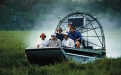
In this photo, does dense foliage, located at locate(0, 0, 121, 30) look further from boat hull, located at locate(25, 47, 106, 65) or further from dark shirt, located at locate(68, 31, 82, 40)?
boat hull, located at locate(25, 47, 106, 65)

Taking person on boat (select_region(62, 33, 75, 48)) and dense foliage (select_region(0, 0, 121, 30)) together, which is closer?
person on boat (select_region(62, 33, 75, 48))

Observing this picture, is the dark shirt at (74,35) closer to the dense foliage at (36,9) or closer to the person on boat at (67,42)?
the person on boat at (67,42)

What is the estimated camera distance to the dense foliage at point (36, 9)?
53.8m

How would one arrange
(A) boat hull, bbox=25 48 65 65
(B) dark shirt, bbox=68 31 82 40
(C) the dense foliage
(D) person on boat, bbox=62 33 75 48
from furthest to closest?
(C) the dense foliage
(B) dark shirt, bbox=68 31 82 40
(D) person on boat, bbox=62 33 75 48
(A) boat hull, bbox=25 48 65 65

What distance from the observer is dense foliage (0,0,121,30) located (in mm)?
53750

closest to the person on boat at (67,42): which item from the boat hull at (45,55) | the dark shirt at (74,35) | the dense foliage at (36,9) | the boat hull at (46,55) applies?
the dark shirt at (74,35)

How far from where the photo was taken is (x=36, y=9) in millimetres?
64875

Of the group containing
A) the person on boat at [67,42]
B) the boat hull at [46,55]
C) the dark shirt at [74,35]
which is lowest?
the boat hull at [46,55]

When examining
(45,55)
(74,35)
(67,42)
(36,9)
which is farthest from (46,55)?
(36,9)

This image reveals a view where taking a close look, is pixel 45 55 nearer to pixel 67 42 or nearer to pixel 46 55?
pixel 46 55

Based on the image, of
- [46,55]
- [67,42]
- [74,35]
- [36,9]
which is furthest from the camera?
[36,9]

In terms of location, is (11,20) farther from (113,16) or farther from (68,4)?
(113,16)

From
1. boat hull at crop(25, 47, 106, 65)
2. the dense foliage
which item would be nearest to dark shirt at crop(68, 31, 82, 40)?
boat hull at crop(25, 47, 106, 65)

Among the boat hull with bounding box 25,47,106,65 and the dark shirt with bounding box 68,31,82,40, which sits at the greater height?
the dark shirt with bounding box 68,31,82,40
